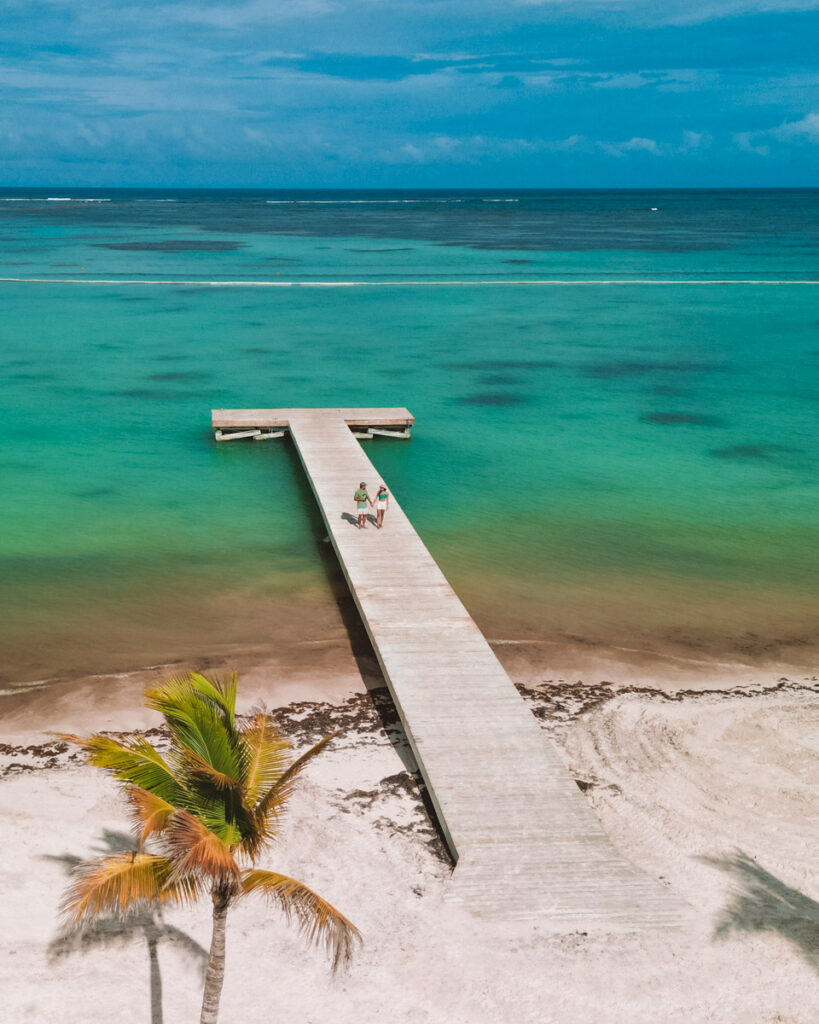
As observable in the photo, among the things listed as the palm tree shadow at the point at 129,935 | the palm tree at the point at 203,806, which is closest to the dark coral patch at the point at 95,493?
the palm tree shadow at the point at 129,935

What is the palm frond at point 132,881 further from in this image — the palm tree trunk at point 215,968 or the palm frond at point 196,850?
the palm tree trunk at point 215,968

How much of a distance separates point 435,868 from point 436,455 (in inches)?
811

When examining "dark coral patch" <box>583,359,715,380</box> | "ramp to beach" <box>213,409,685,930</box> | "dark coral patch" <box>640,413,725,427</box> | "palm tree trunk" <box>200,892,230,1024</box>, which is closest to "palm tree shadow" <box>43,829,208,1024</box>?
"palm tree trunk" <box>200,892,230,1024</box>

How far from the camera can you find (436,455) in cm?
3209

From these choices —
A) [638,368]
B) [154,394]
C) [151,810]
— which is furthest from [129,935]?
[638,368]

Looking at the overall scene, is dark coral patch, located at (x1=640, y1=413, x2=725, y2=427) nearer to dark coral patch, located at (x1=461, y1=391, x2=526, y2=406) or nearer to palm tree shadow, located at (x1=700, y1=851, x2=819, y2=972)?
dark coral patch, located at (x1=461, y1=391, x2=526, y2=406)

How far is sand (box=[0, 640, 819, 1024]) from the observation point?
10.7 m

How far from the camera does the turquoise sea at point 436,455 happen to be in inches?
814

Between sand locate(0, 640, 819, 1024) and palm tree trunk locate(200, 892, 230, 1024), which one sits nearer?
palm tree trunk locate(200, 892, 230, 1024)

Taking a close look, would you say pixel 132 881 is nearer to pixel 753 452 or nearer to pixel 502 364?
pixel 753 452

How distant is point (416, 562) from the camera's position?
2064 cm

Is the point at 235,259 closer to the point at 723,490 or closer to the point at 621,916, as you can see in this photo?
the point at 723,490

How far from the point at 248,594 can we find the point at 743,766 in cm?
1090

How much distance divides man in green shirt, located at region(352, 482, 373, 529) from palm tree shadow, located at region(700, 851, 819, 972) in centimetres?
1140
